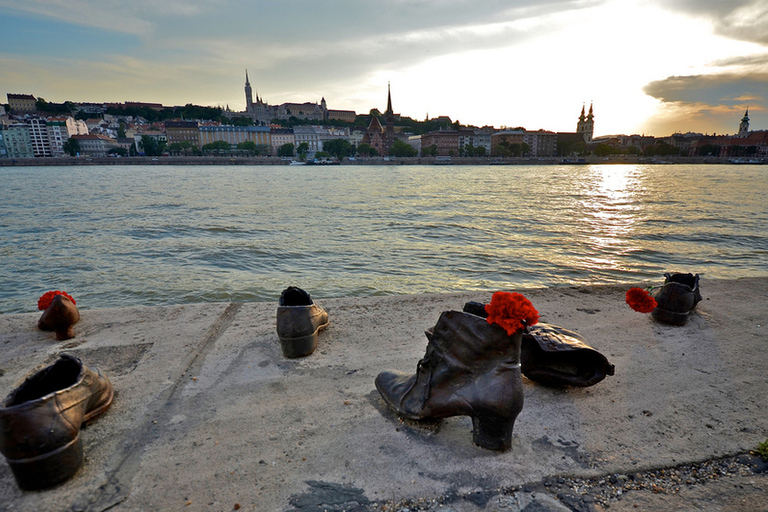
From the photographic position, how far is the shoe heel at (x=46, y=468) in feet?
6.12

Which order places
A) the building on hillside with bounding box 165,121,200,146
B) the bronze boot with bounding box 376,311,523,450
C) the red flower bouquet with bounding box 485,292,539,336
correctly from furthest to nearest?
1. the building on hillside with bounding box 165,121,200,146
2. the bronze boot with bounding box 376,311,523,450
3. the red flower bouquet with bounding box 485,292,539,336

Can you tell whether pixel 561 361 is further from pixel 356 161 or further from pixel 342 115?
pixel 342 115

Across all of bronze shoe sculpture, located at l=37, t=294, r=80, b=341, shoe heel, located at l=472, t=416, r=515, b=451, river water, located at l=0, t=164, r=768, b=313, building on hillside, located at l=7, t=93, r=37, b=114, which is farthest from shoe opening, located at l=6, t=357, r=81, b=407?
building on hillside, located at l=7, t=93, r=37, b=114

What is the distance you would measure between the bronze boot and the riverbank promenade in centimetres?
15

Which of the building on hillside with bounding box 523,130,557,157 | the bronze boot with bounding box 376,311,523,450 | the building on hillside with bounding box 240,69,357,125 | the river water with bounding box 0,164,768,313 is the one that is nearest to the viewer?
the bronze boot with bounding box 376,311,523,450

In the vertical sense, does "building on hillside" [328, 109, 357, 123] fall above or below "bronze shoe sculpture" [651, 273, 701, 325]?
above

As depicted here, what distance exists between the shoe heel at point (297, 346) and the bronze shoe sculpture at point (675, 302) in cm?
342

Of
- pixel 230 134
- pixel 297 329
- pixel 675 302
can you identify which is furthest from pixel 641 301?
pixel 230 134

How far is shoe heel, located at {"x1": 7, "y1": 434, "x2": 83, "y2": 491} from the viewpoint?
1.87m

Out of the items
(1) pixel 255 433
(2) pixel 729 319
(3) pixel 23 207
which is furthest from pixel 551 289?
(3) pixel 23 207

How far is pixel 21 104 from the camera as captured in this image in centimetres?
13962

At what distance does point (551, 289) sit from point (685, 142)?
570 feet

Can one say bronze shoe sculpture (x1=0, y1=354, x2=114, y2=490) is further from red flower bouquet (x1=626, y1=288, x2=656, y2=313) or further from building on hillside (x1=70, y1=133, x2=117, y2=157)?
building on hillside (x1=70, y1=133, x2=117, y2=157)

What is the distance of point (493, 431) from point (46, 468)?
87.0 inches
